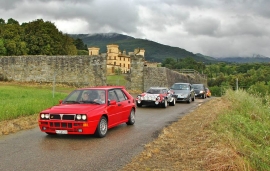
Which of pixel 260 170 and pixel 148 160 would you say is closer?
pixel 260 170

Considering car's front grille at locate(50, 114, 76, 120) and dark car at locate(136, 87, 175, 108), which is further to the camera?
dark car at locate(136, 87, 175, 108)

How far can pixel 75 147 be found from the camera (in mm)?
8312

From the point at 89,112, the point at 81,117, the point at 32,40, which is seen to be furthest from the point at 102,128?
the point at 32,40

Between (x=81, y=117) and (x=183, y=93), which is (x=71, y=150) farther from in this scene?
(x=183, y=93)

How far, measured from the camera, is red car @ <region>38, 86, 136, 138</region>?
902 cm

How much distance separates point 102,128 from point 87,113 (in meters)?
0.93

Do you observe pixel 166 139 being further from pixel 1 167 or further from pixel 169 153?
pixel 1 167

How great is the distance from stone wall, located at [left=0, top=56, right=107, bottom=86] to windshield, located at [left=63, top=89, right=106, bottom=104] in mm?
22419

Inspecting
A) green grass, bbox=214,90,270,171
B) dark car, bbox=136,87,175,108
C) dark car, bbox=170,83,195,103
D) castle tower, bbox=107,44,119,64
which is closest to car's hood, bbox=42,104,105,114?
green grass, bbox=214,90,270,171

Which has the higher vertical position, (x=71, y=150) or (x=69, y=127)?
(x=69, y=127)

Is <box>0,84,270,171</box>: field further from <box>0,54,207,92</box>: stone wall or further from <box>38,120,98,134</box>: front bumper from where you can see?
<box>0,54,207,92</box>: stone wall

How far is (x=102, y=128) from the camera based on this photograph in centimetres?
969

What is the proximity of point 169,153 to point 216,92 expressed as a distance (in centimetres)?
6770

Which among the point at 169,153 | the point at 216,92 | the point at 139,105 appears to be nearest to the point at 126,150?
the point at 169,153
